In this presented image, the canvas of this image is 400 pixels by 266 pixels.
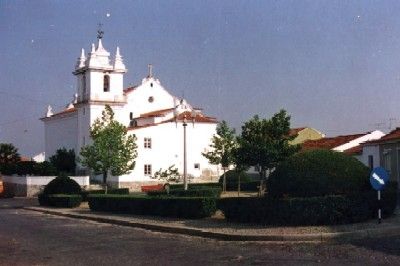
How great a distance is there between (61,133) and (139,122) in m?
11.4

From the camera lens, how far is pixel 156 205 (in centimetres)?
2533

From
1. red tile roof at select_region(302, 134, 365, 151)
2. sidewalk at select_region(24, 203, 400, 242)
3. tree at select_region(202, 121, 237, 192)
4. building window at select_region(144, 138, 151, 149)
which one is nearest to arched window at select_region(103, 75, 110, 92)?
building window at select_region(144, 138, 151, 149)

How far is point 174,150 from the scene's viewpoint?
63531mm

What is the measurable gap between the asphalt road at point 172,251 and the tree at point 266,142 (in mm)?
20369

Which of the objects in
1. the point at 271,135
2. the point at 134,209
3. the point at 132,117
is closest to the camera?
the point at 134,209

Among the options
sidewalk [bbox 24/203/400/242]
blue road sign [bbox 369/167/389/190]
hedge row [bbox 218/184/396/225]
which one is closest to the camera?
sidewalk [bbox 24/203/400/242]

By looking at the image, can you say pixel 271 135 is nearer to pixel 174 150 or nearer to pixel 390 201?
pixel 390 201

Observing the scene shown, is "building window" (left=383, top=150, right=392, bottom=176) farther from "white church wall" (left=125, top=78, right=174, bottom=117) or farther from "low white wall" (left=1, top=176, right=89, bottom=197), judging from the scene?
"white church wall" (left=125, top=78, right=174, bottom=117)

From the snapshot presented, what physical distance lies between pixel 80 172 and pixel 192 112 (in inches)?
558

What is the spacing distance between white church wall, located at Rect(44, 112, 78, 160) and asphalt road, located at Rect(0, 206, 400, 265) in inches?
2051

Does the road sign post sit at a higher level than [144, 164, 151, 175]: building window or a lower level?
lower

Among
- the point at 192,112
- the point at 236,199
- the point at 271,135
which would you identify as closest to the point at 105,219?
the point at 236,199

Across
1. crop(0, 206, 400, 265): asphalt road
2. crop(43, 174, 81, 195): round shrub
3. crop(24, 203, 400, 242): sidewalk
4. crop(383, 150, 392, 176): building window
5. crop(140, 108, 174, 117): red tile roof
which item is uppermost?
crop(140, 108, 174, 117): red tile roof

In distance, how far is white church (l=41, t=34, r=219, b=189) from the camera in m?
61.9
